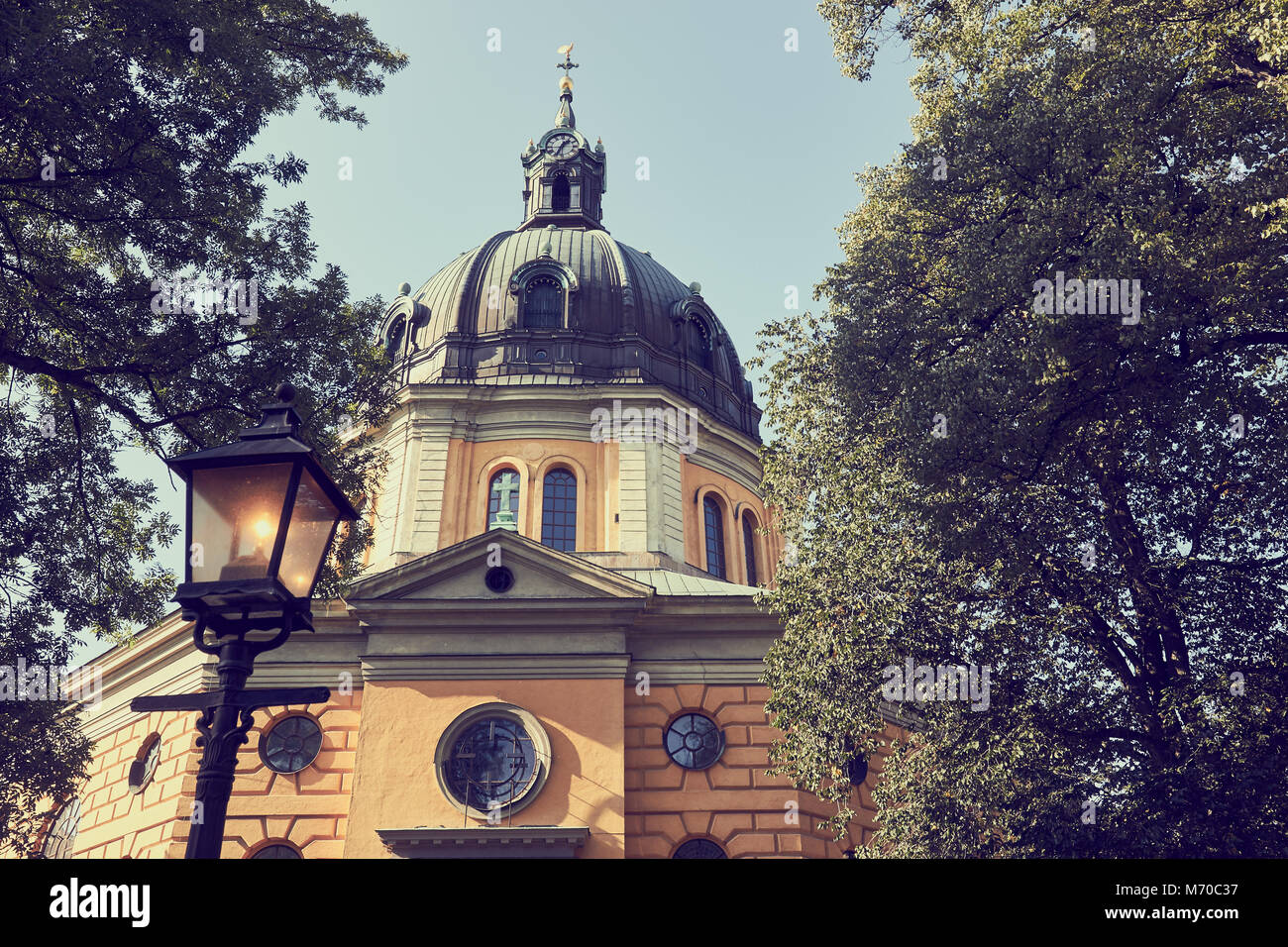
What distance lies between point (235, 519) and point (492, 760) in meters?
13.8

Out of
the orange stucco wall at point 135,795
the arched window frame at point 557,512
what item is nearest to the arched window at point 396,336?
the arched window frame at point 557,512

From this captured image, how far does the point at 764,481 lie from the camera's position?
1459cm

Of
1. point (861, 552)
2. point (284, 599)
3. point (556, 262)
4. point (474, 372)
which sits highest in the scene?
point (556, 262)

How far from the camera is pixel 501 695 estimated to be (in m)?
18.0

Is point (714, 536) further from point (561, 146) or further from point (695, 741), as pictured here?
point (561, 146)

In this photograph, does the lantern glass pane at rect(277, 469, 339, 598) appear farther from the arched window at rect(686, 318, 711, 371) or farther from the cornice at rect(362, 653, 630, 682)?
the arched window at rect(686, 318, 711, 371)

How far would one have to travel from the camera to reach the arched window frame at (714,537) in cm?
2488

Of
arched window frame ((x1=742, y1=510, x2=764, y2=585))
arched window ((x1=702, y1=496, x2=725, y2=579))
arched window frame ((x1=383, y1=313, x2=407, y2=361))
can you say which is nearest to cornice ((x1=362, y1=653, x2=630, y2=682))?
arched window ((x1=702, y1=496, x2=725, y2=579))

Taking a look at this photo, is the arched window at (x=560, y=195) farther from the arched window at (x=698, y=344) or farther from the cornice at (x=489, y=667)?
the cornice at (x=489, y=667)

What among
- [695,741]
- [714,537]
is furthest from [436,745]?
[714,537]

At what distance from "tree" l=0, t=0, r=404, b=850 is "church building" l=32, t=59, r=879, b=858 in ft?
6.15
